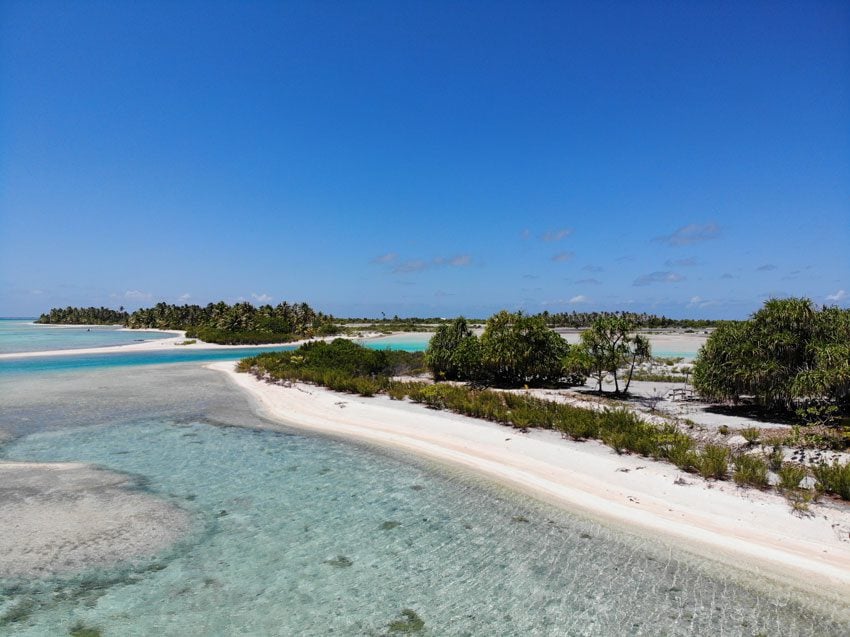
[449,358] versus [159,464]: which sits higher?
[449,358]

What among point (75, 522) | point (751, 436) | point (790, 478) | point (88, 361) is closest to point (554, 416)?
point (751, 436)

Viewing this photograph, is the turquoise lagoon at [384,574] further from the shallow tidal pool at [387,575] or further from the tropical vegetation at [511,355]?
the tropical vegetation at [511,355]

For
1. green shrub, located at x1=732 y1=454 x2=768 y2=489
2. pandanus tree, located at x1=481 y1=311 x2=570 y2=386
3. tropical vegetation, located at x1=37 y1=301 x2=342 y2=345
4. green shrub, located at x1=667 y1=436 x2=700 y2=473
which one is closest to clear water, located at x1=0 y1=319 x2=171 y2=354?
tropical vegetation, located at x1=37 y1=301 x2=342 y2=345

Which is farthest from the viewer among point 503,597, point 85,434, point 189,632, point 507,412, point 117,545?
point 507,412

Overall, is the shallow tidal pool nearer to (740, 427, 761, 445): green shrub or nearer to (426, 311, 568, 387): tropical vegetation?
(740, 427, 761, 445): green shrub

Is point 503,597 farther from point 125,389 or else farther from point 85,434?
point 125,389

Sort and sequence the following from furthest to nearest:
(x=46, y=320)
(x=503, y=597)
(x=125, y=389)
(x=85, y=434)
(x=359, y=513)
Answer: (x=46, y=320) → (x=125, y=389) → (x=85, y=434) → (x=359, y=513) → (x=503, y=597)

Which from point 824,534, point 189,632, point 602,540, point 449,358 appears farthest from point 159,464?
point 449,358
